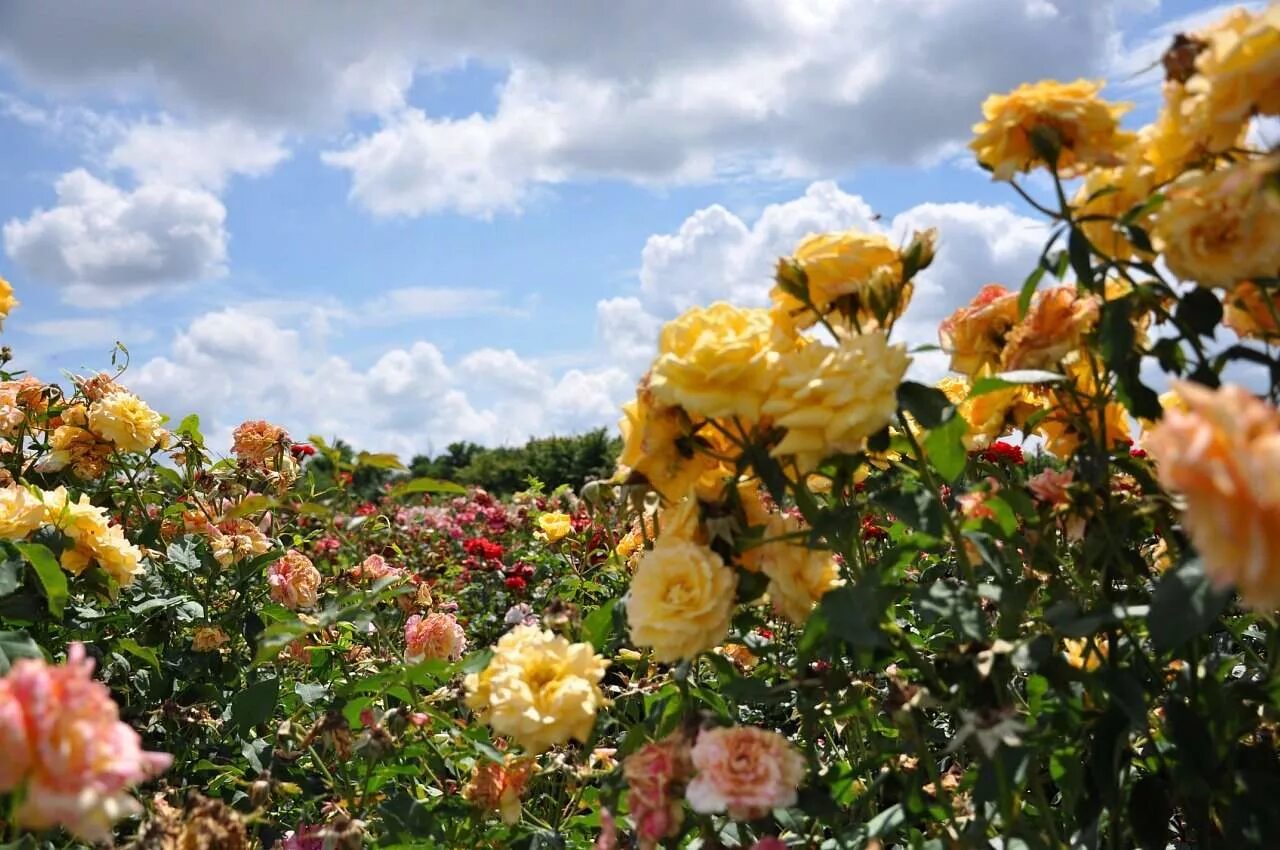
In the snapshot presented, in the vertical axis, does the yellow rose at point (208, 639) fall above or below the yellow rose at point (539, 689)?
above

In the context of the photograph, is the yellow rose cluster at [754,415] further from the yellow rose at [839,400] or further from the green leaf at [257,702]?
the green leaf at [257,702]

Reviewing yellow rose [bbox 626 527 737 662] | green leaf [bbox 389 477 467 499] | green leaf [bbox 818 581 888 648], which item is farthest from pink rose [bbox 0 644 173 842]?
green leaf [bbox 818 581 888 648]

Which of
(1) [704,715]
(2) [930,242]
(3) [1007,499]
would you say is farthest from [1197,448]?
(1) [704,715]

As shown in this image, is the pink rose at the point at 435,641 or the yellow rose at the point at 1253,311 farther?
the pink rose at the point at 435,641

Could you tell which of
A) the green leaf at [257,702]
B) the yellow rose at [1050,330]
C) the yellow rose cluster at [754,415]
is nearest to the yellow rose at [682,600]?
the yellow rose cluster at [754,415]

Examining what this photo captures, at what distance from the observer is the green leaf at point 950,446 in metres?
Result: 1.40

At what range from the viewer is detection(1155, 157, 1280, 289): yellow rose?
3.84 feet

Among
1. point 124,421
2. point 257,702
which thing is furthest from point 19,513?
point 124,421

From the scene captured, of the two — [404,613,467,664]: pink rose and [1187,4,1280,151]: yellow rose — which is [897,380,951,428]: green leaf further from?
[404,613,467,664]: pink rose

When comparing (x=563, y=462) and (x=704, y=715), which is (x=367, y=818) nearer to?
(x=704, y=715)

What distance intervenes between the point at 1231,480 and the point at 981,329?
0.76 meters

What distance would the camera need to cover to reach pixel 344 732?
5.50ft

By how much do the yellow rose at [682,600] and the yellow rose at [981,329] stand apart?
51 cm

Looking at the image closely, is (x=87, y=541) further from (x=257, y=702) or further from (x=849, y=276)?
(x=849, y=276)
